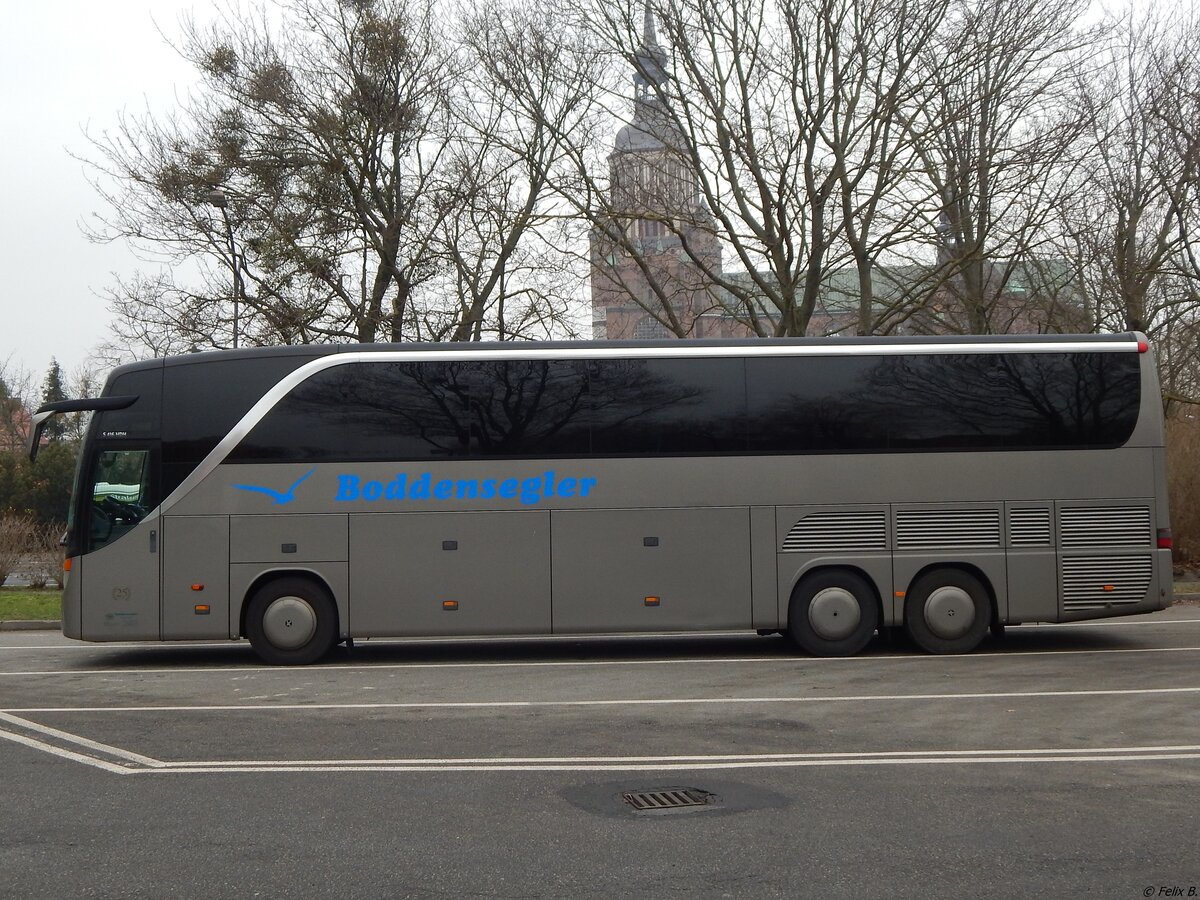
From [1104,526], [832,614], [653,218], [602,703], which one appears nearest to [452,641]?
[832,614]

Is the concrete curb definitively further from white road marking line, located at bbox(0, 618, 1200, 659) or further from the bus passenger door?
the bus passenger door

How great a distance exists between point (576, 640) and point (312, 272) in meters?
11.8

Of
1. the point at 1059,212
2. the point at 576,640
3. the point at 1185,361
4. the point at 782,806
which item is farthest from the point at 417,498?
the point at 1185,361

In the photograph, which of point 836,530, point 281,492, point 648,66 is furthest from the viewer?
point 648,66

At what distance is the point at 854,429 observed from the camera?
13.9 meters

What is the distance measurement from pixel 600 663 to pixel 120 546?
5.57 meters

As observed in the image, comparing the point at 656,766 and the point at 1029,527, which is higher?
the point at 1029,527

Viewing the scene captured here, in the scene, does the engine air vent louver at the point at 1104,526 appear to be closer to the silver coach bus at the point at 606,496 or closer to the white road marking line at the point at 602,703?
the silver coach bus at the point at 606,496

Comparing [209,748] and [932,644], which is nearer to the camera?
[209,748]

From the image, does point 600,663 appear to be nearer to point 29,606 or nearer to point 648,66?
point 29,606

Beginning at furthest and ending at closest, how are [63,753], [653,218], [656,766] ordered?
[653,218], [63,753], [656,766]

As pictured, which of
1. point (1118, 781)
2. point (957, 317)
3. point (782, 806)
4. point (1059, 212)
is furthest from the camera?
point (957, 317)

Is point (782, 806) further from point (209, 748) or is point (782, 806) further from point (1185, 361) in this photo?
point (1185, 361)

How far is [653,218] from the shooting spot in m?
24.5
